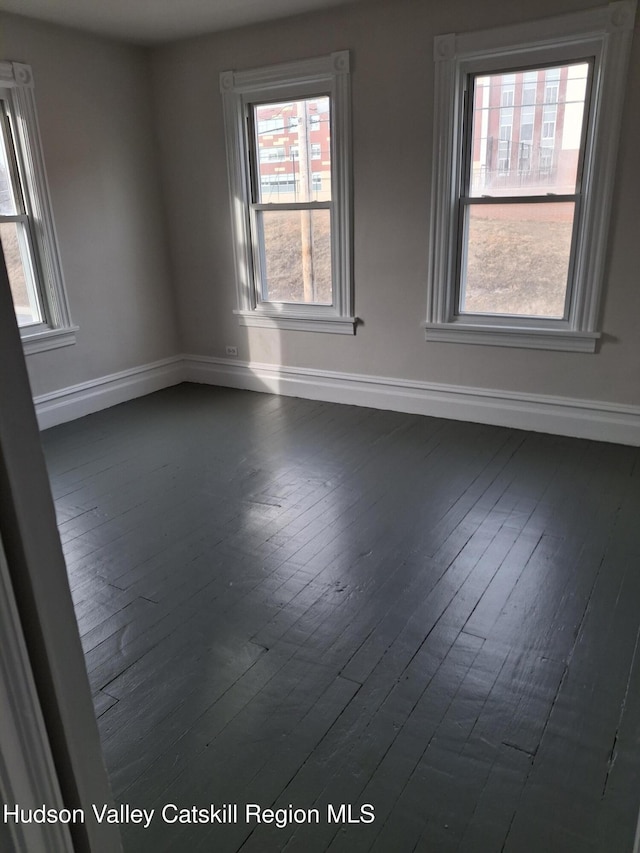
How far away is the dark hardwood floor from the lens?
1.57 meters

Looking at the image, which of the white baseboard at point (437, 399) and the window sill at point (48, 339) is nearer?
the white baseboard at point (437, 399)

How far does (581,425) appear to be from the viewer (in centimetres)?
385

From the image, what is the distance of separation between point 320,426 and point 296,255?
53.3 inches

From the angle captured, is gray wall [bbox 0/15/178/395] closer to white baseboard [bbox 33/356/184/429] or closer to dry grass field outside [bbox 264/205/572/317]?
white baseboard [bbox 33/356/184/429]

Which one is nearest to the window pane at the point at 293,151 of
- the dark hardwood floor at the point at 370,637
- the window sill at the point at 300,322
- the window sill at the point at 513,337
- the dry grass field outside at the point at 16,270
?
the window sill at the point at 300,322

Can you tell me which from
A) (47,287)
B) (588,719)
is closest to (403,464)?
(588,719)

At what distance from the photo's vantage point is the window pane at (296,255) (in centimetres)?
447

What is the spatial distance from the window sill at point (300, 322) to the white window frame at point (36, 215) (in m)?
1.32

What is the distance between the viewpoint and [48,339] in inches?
169

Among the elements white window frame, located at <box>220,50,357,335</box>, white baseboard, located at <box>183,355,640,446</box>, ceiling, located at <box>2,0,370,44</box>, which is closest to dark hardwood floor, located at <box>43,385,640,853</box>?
white baseboard, located at <box>183,355,640,446</box>

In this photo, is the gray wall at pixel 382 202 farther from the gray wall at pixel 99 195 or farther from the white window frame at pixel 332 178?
the gray wall at pixel 99 195

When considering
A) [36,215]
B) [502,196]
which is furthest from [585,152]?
[36,215]

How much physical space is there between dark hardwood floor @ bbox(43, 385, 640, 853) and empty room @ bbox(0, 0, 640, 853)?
0.04 feet

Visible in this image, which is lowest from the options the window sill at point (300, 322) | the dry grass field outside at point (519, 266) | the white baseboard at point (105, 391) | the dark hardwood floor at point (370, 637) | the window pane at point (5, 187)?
the dark hardwood floor at point (370, 637)
